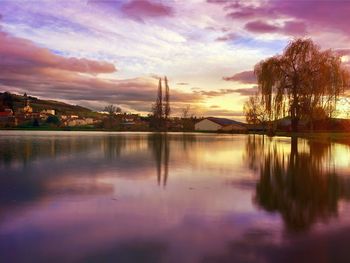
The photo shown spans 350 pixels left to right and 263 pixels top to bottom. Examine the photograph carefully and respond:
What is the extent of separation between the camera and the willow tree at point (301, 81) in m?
31.5

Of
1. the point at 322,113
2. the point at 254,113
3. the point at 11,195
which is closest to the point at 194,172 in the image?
the point at 11,195

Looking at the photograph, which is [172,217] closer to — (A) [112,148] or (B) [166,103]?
(A) [112,148]

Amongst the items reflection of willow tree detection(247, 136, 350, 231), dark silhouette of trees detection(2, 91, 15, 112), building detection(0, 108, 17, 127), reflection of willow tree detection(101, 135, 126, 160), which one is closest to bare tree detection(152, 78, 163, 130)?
building detection(0, 108, 17, 127)

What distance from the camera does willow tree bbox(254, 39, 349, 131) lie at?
31.5m

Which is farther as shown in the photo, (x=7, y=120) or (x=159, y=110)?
(x=7, y=120)

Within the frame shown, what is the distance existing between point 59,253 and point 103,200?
8.94 ft

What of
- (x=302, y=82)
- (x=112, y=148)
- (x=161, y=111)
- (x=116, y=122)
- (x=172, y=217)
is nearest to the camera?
(x=172, y=217)

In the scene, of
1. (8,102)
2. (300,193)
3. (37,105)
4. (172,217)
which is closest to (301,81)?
(300,193)

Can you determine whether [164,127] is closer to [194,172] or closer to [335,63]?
[335,63]

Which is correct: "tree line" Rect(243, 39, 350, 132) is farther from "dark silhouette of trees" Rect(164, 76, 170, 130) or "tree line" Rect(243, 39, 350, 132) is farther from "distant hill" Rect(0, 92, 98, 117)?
"distant hill" Rect(0, 92, 98, 117)

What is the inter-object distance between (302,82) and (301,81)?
15 centimetres

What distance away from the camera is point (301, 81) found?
1293 inches

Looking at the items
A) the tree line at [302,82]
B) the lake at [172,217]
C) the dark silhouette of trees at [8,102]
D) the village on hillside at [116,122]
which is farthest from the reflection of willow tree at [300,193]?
the dark silhouette of trees at [8,102]

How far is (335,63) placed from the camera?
32.0 metres
